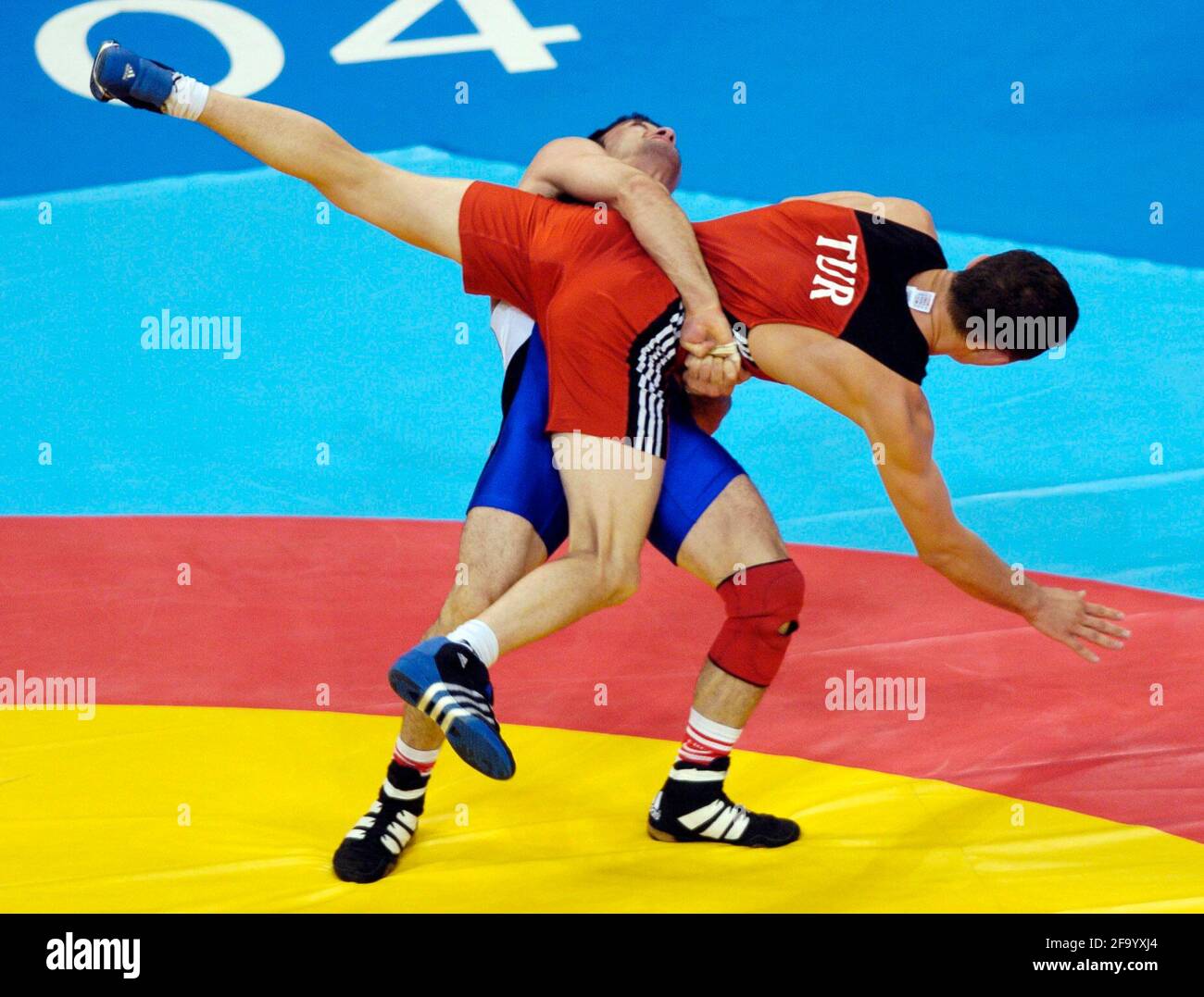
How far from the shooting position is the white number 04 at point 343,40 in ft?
29.5

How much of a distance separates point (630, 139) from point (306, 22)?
218 inches

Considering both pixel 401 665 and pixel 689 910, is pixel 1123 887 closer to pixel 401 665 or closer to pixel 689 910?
pixel 689 910

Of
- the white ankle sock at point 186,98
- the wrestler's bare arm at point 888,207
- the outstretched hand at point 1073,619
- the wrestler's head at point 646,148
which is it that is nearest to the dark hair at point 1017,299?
the wrestler's bare arm at point 888,207

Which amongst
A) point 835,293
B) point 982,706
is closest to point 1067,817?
point 982,706

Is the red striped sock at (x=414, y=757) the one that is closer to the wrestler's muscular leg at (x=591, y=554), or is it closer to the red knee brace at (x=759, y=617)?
the wrestler's muscular leg at (x=591, y=554)

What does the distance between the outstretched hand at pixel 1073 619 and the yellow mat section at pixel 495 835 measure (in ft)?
1.47

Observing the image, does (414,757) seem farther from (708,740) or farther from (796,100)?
(796,100)

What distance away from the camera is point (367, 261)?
8.93m

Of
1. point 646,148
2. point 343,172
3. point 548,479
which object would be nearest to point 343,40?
point 646,148

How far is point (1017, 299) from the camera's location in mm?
3490

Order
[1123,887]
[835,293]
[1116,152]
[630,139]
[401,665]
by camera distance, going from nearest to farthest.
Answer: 1. [401,665]
2. [1123,887]
3. [835,293]
4. [630,139]
5. [1116,152]

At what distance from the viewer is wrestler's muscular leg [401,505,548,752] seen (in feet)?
11.5

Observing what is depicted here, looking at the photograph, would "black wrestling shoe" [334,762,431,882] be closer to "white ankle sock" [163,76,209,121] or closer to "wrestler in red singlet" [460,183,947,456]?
"wrestler in red singlet" [460,183,947,456]

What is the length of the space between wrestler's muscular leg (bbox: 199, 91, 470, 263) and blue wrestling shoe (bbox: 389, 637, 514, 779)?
118 centimetres
